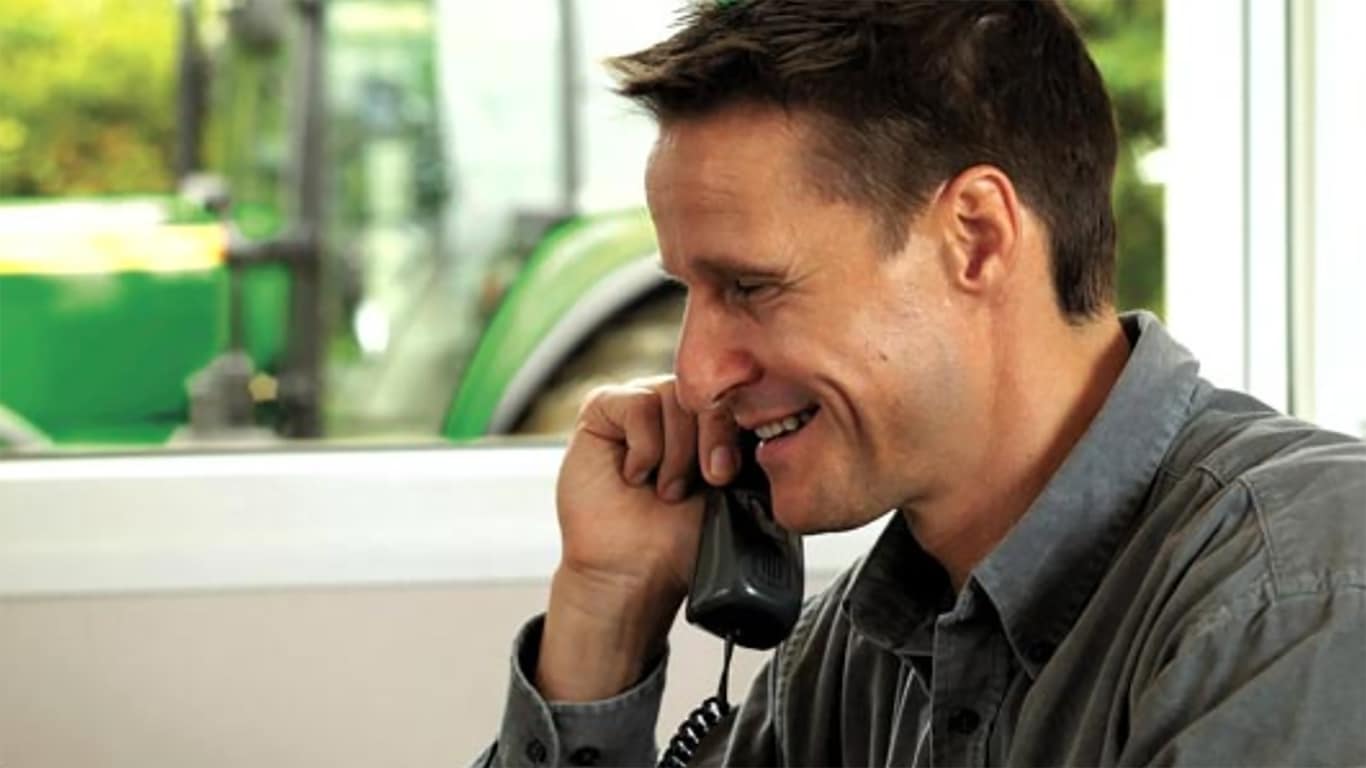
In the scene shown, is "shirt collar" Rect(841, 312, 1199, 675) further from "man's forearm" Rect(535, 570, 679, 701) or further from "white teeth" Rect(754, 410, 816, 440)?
"man's forearm" Rect(535, 570, 679, 701)

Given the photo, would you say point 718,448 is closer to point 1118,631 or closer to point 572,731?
point 572,731

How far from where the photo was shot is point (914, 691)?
1.45 m

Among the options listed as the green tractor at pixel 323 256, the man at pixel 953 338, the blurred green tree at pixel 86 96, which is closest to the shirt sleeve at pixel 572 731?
the man at pixel 953 338

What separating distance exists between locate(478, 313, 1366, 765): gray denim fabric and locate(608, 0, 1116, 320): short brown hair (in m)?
0.10

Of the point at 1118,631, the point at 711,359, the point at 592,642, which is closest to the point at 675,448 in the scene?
the point at 592,642

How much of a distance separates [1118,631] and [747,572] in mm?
422

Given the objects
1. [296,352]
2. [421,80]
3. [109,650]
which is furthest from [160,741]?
[421,80]

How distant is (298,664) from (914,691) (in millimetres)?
951

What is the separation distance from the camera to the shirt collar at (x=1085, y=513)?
4.21 ft

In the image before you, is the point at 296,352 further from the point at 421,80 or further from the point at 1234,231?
the point at 1234,231

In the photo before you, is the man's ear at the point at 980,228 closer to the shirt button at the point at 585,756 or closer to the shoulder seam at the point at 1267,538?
the shoulder seam at the point at 1267,538

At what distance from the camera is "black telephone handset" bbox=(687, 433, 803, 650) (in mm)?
1582

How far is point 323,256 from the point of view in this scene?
7.64 feet

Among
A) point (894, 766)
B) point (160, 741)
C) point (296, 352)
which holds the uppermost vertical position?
point (296, 352)
